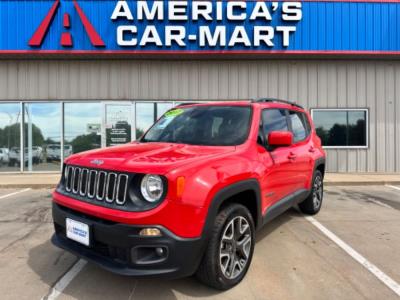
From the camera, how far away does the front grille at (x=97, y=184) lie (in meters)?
3.00

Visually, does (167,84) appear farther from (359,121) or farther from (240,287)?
(240,287)

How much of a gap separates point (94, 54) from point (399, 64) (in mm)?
10861

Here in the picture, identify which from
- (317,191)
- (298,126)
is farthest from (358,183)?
(298,126)

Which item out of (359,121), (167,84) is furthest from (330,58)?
(167,84)

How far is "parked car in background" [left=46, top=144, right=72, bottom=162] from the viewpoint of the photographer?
1245cm

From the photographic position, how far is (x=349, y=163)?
12555 mm

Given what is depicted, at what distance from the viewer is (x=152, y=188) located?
9.52 ft

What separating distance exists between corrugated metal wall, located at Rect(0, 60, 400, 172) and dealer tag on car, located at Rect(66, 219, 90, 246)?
30.9ft

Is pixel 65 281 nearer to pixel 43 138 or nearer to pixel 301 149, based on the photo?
pixel 301 149

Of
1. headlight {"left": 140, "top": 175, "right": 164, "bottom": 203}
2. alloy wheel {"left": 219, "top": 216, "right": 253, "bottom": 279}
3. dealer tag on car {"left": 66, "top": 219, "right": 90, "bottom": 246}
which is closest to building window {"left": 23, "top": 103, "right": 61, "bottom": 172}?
dealer tag on car {"left": 66, "top": 219, "right": 90, "bottom": 246}

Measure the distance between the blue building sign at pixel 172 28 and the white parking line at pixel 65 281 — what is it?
351 inches

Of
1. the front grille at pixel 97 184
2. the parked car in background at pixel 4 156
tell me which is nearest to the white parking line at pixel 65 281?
the front grille at pixel 97 184

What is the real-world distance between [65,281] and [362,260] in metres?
3.39

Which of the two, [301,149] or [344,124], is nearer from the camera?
[301,149]
